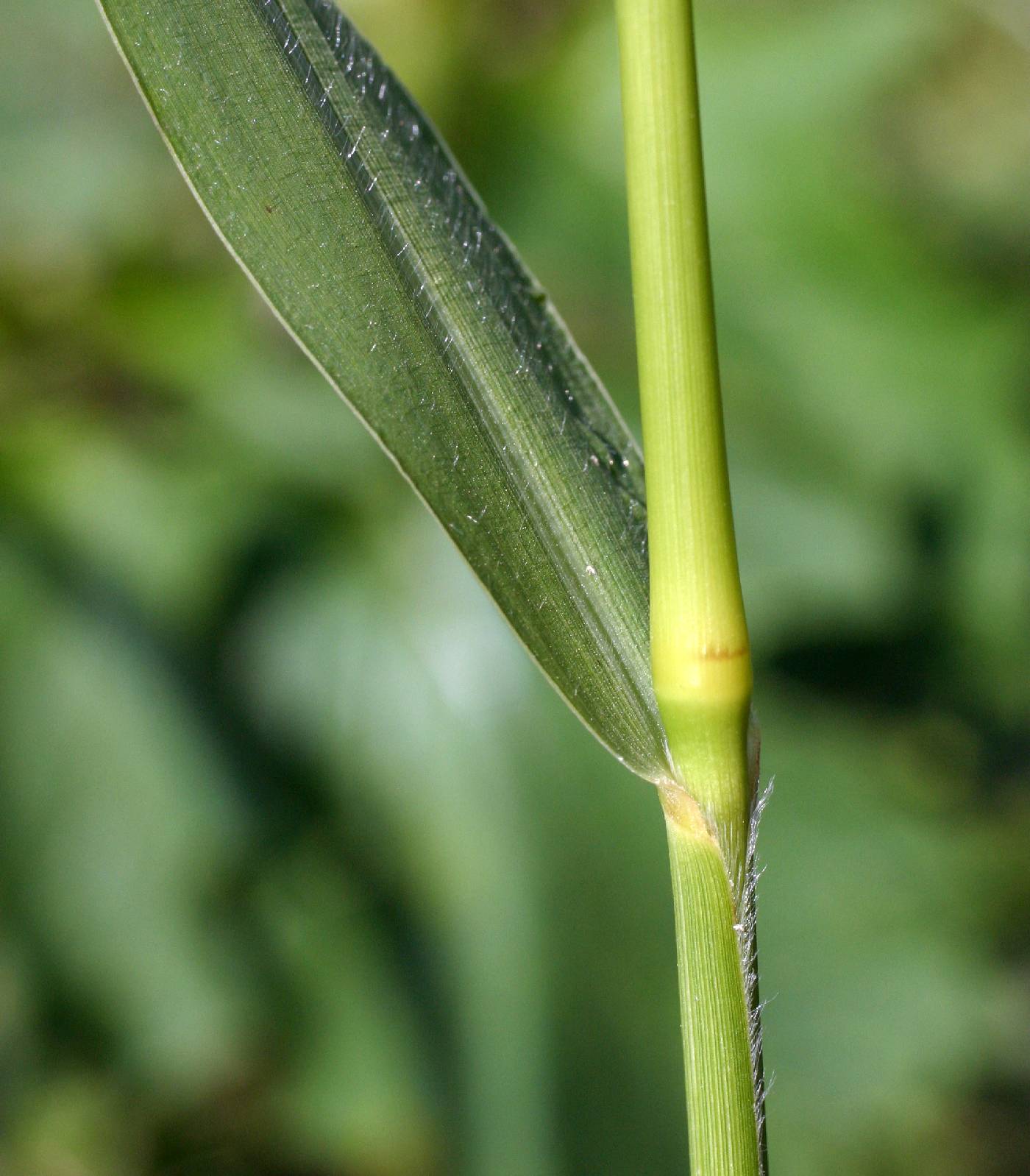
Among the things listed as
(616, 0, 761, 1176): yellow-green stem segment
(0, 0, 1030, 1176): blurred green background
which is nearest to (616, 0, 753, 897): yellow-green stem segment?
(616, 0, 761, 1176): yellow-green stem segment

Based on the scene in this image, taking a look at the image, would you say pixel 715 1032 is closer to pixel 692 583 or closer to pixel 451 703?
pixel 692 583

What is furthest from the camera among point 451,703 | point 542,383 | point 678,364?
point 451,703

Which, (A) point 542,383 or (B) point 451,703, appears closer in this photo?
(A) point 542,383

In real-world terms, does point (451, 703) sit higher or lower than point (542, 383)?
lower

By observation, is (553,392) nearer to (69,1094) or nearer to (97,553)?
(97,553)

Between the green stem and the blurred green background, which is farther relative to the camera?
the blurred green background

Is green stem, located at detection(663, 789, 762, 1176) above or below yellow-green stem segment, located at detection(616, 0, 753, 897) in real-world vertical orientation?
below

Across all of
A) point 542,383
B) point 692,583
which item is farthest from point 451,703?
point 692,583

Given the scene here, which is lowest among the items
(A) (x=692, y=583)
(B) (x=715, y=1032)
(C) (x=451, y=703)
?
(C) (x=451, y=703)

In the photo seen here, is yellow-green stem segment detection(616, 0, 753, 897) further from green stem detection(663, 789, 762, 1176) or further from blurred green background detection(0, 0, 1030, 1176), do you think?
blurred green background detection(0, 0, 1030, 1176)
